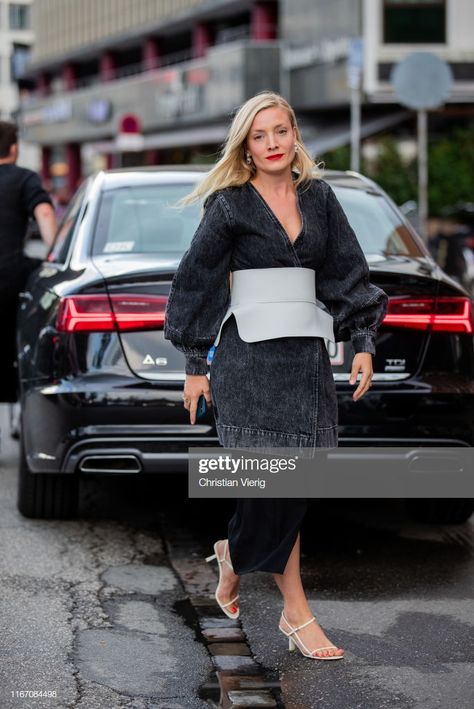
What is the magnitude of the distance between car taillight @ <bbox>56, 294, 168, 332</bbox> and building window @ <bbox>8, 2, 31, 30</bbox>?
79475mm

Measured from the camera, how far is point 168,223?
688 centimetres

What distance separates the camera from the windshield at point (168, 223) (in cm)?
672

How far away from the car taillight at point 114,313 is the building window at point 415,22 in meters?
27.9

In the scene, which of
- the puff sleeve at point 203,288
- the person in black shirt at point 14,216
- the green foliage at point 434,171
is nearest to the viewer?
the puff sleeve at point 203,288

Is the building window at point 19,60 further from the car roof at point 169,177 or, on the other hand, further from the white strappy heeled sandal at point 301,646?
the white strappy heeled sandal at point 301,646

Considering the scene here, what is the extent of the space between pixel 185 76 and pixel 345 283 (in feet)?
138

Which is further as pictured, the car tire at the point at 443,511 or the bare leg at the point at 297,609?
the car tire at the point at 443,511

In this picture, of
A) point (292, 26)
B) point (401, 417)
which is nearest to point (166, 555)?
point (401, 417)

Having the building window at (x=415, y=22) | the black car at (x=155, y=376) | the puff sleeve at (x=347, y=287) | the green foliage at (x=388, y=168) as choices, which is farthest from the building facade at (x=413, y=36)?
the puff sleeve at (x=347, y=287)

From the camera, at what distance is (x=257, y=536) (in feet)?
15.6

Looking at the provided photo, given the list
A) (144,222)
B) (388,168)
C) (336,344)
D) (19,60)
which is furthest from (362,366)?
(19,60)

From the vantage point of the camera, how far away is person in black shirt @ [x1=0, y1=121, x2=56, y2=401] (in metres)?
7.91

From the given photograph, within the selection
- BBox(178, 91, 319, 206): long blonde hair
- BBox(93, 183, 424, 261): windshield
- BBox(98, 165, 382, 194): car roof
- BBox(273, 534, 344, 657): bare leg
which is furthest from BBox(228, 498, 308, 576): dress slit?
BBox(98, 165, 382, 194): car roof
